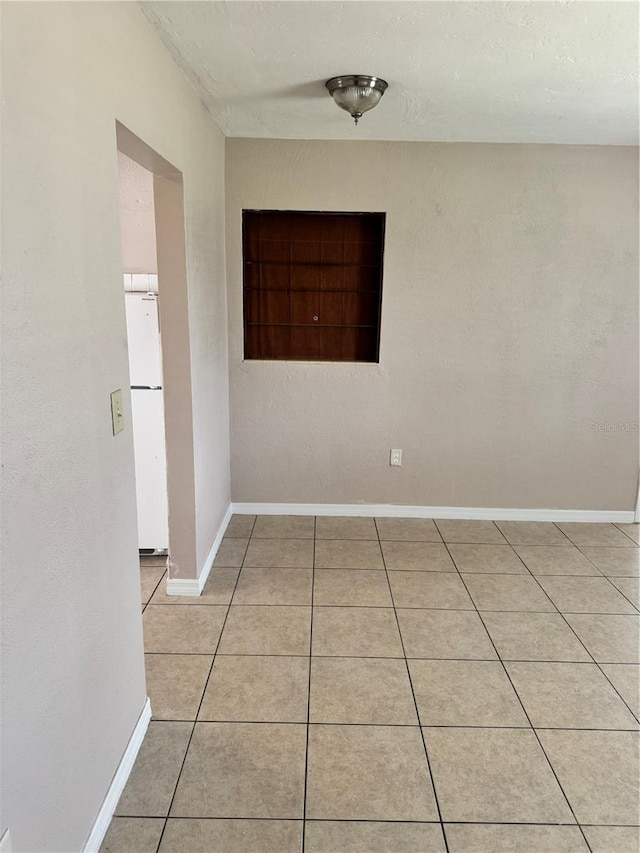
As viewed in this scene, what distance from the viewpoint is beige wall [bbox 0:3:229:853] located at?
1.03 meters

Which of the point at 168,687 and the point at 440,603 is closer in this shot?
the point at 168,687

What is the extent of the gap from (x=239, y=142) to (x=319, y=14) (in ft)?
4.99

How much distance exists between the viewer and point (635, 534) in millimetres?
3412

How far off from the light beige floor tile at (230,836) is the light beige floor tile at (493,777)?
0.44 metres

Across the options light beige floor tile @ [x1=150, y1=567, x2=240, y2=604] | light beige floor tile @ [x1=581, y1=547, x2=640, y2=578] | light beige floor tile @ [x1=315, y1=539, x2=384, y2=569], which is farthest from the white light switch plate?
light beige floor tile @ [x1=581, y1=547, x2=640, y2=578]

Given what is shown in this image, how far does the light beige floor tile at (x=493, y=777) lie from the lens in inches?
61.9

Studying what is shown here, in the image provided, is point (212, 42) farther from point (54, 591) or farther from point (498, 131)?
point (54, 591)

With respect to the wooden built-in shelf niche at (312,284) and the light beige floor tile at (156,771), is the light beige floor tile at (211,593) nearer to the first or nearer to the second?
the light beige floor tile at (156,771)

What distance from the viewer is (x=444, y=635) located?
238cm

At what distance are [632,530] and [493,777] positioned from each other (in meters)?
2.33

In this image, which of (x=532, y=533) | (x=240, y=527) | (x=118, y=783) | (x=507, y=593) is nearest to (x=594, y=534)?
(x=532, y=533)

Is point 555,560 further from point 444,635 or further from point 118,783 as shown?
point 118,783

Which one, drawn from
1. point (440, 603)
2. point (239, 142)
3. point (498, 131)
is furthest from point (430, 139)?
point (440, 603)

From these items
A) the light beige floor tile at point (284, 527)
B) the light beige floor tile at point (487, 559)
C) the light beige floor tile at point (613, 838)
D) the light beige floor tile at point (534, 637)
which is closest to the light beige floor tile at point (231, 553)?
the light beige floor tile at point (284, 527)
